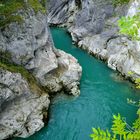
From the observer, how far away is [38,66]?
2055cm

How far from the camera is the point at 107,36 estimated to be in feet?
102

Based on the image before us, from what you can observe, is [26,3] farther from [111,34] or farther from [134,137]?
[134,137]

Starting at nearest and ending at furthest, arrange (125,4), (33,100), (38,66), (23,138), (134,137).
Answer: (134,137)
(23,138)
(33,100)
(38,66)
(125,4)

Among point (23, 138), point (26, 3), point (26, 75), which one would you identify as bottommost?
point (23, 138)

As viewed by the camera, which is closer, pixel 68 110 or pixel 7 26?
pixel 7 26

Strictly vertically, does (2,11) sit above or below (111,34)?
above

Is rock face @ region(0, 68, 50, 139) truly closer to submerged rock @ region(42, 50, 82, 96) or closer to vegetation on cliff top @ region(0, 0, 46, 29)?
submerged rock @ region(42, 50, 82, 96)

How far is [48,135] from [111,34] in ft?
56.0

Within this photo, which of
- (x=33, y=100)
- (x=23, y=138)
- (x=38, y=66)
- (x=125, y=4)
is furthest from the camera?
(x=125, y=4)

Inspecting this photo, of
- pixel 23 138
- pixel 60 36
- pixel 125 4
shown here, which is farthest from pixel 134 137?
pixel 60 36

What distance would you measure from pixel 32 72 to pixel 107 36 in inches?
538

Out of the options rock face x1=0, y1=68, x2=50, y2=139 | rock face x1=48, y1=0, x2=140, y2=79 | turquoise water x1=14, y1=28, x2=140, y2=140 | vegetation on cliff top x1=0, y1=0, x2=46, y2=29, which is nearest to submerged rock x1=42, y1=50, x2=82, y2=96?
turquoise water x1=14, y1=28, x2=140, y2=140

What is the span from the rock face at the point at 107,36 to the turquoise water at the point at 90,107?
1.67 m

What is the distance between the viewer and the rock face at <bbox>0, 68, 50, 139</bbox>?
16.0 meters
